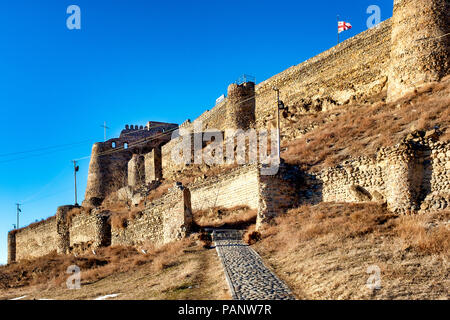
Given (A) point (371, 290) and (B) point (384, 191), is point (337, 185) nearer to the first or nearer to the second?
(B) point (384, 191)

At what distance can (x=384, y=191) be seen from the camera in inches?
543

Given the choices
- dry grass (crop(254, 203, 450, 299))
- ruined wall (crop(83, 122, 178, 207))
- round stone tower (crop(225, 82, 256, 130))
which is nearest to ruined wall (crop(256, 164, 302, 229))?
dry grass (crop(254, 203, 450, 299))

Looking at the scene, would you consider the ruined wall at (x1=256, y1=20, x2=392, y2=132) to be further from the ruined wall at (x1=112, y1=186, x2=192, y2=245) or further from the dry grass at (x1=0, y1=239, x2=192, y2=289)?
the dry grass at (x1=0, y1=239, x2=192, y2=289)

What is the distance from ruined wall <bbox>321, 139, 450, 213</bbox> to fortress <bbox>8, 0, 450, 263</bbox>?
0.03 metres

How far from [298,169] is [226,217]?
15.3 feet

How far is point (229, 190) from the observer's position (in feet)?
72.4

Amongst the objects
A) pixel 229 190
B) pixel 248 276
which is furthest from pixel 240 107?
pixel 248 276

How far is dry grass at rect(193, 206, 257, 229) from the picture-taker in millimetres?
18297

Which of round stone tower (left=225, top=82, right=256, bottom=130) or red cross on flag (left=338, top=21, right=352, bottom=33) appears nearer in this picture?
red cross on flag (left=338, top=21, right=352, bottom=33)

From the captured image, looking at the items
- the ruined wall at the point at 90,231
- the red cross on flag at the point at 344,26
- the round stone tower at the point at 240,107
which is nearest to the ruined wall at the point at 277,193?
the ruined wall at the point at 90,231

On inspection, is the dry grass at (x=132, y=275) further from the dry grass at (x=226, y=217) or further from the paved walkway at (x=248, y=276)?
the dry grass at (x=226, y=217)

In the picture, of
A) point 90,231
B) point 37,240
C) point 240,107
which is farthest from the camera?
point 240,107
